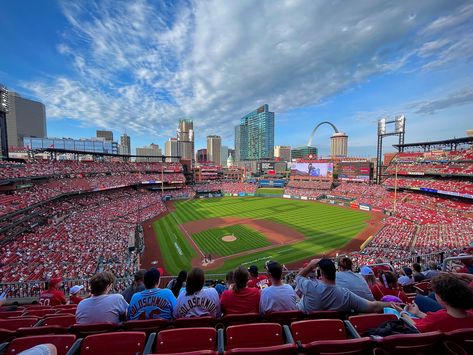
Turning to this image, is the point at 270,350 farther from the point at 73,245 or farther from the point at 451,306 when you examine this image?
the point at 73,245

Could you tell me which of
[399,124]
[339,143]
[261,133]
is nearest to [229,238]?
[399,124]

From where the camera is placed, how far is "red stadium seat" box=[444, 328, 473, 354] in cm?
233

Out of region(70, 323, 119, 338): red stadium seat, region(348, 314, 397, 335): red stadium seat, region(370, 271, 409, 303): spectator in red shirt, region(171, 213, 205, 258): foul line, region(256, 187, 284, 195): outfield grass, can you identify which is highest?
region(348, 314, 397, 335): red stadium seat

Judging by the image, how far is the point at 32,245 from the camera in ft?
61.2

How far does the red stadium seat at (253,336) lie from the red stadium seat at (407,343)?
1.09 metres

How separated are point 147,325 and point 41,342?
4.10 ft

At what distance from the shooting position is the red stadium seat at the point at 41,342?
8.39ft

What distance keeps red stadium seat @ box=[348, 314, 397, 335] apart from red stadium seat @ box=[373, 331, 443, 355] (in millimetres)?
708

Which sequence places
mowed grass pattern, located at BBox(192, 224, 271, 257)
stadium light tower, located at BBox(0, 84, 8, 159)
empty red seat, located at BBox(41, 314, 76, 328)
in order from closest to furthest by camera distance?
empty red seat, located at BBox(41, 314, 76, 328) → mowed grass pattern, located at BBox(192, 224, 271, 257) → stadium light tower, located at BBox(0, 84, 8, 159)

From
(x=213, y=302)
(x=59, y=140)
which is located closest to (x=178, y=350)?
(x=213, y=302)

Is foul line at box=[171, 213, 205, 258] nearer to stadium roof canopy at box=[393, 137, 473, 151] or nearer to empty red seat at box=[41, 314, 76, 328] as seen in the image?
empty red seat at box=[41, 314, 76, 328]

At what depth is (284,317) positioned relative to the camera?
347 cm

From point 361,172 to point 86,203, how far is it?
219ft

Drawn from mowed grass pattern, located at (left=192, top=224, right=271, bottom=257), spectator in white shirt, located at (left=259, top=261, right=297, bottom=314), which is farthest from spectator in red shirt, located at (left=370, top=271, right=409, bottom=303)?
mowed grass pattern, located at (left=192, top=224, right=271, bottom=257)
